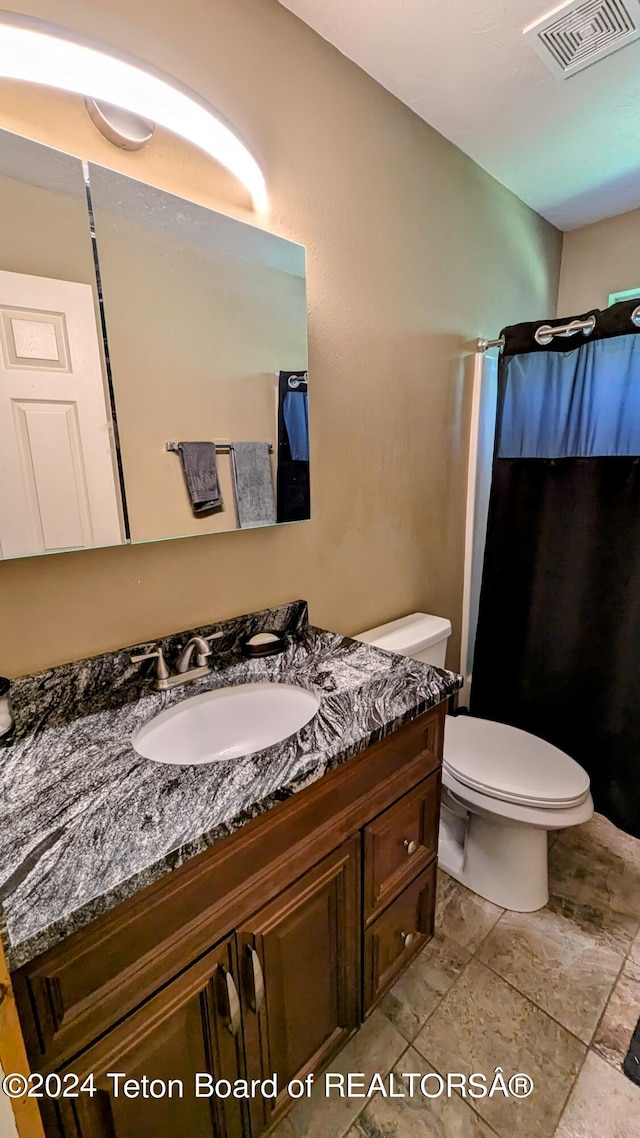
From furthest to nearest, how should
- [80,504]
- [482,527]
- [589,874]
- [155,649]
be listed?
[482,527], [589,874], [155,649], [80,504]

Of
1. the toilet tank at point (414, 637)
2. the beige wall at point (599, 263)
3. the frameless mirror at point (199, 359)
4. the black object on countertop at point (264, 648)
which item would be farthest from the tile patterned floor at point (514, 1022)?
the beige wall at point (599, 263)

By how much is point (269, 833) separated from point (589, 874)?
4.69ft

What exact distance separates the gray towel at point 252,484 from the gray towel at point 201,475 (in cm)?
6

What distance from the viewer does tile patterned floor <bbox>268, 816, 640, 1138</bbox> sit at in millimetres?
998

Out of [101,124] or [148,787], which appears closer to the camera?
[148,787]

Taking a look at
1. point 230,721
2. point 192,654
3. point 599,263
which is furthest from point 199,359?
point 599,263

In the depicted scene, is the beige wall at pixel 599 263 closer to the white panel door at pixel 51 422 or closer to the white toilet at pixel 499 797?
the white toilet at pixel 499 797

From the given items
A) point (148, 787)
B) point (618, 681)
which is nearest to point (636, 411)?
point (618, 681)

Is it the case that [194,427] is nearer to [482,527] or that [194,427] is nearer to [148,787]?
[148,787]

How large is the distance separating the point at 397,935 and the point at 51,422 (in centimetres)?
133

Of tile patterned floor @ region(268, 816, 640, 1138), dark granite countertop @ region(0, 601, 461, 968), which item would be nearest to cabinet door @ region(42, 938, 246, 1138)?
dark granite countertop @ region(0, 601, 461, 968)

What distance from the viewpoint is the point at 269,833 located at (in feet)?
2.48

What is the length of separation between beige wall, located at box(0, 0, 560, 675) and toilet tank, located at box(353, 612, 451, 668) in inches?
2.7

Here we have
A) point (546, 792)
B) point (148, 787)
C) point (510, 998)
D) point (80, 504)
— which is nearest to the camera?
point (148, 787)
